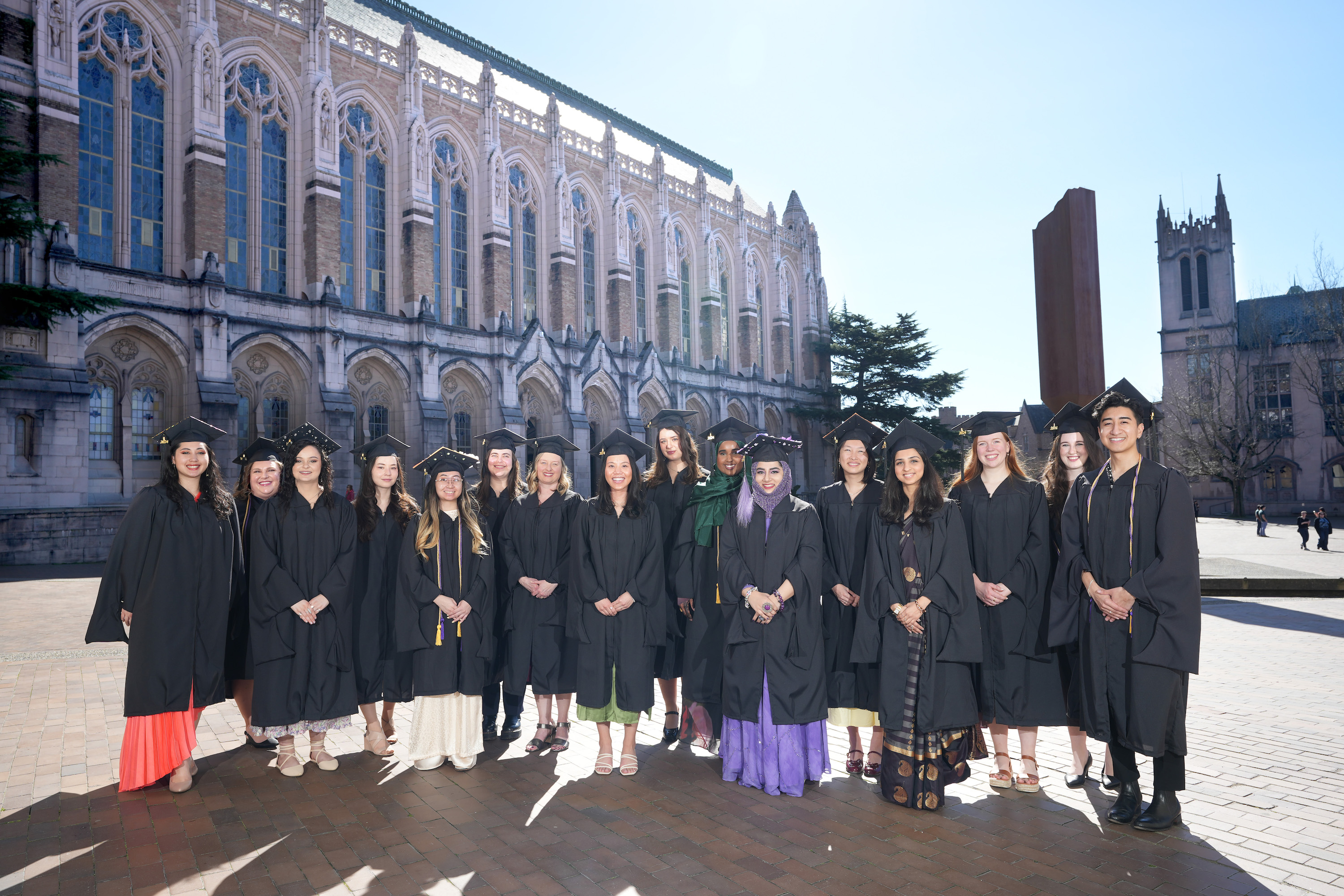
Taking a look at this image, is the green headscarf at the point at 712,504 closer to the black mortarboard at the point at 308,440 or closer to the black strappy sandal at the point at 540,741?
the black strappy sandal at the point at 540,741

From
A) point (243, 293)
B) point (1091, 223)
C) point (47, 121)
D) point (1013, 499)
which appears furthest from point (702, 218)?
point (1013, 499)

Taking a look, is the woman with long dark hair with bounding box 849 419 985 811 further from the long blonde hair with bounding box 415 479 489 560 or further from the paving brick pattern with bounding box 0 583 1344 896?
the long blonde hair with bounding box 415 479 489 560

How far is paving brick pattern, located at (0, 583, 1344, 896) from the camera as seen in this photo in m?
3.49

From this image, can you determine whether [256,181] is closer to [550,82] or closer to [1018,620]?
[550,82]

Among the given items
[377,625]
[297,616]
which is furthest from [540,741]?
[297,616]

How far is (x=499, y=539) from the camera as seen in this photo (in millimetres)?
5840

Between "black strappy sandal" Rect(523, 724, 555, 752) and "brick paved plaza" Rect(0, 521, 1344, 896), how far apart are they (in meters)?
0.20

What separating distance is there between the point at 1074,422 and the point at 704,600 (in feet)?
9.21

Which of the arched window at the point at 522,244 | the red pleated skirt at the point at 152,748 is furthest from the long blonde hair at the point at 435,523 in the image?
the arched window at the point at 522,244

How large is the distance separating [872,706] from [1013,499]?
1590 mm

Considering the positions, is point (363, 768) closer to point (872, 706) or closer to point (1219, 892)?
point (872, 706)

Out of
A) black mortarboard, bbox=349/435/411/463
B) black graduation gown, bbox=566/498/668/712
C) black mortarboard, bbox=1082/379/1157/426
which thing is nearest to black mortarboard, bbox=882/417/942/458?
black mortarboard, bbox=1082/379/1157/426

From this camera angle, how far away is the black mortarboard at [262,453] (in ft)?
17.0

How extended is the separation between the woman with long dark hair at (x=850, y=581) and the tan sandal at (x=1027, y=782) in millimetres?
825
